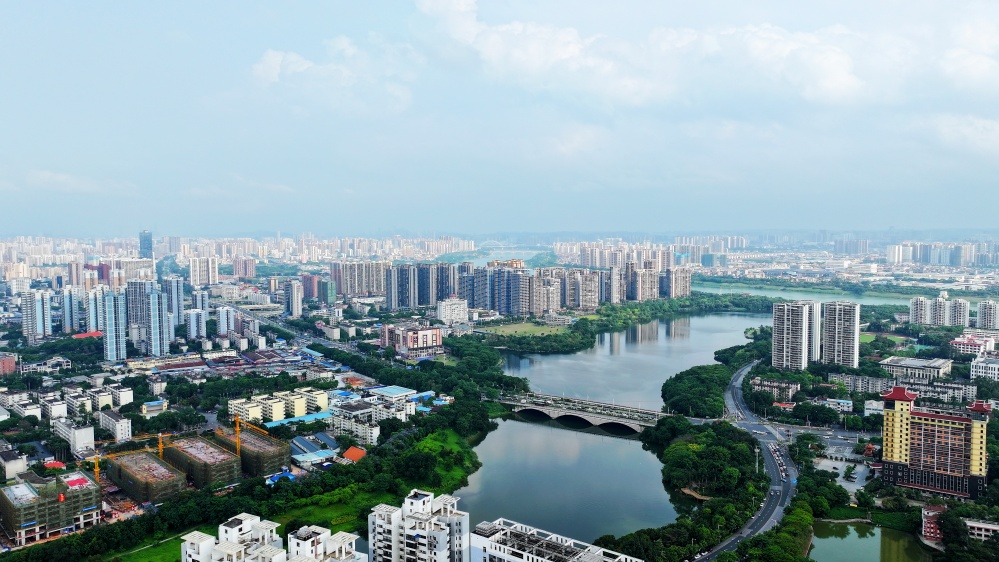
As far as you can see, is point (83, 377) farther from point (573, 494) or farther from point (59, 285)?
point (59, 285)

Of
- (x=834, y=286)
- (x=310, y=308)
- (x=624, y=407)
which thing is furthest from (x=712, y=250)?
(x=624, y=407)

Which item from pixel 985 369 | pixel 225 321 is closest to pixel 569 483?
pixel 985 369

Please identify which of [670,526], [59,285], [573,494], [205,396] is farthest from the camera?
[59,285]

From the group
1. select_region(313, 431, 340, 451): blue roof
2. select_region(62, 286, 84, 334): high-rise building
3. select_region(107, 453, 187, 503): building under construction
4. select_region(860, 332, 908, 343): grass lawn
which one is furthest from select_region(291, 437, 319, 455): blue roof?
select_region(860, 332, 908, 343): grass lawn

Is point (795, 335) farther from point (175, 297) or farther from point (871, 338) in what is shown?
point (175, 297)

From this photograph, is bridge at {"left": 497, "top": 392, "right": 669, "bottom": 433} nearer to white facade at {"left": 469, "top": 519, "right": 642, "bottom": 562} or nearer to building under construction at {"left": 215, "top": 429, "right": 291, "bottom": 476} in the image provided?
building under construction at {"left": 215, "top": 429, "right": 291, "bottom": 476}

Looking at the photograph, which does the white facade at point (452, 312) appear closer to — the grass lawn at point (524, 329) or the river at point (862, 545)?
the grass lawn at point (524, 329)
